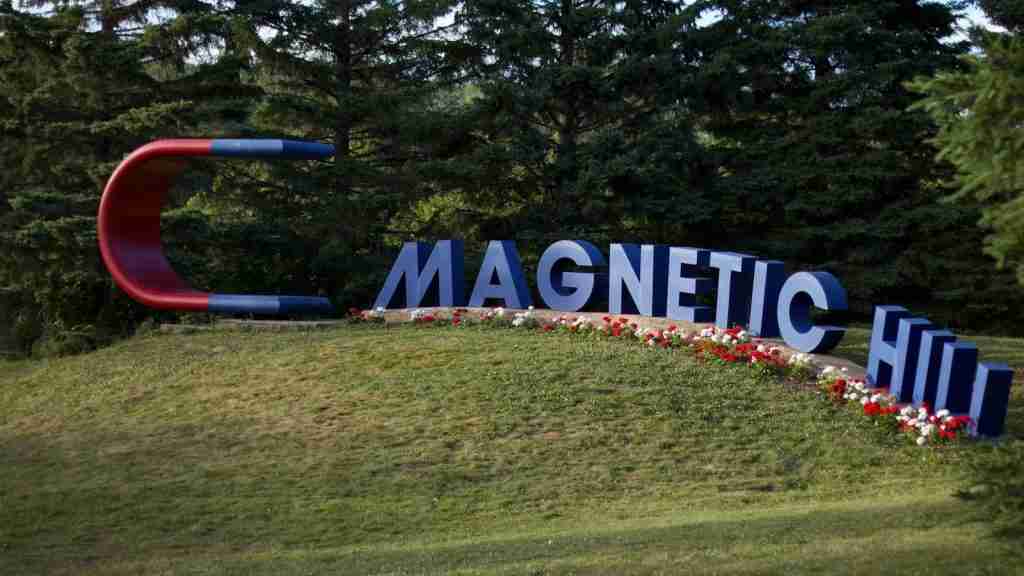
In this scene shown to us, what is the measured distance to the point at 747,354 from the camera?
12961 mm

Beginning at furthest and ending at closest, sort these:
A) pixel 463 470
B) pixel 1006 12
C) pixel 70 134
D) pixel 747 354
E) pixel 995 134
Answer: pixel 1006 12, pixel 70 134, pixel 747 354, pixel 463 470, pixel 995 134

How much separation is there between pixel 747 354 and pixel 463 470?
4414 mm

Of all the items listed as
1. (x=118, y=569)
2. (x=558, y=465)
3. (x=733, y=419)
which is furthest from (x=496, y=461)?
(x=118, y=569)

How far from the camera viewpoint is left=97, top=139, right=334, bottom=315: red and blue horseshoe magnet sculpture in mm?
15672

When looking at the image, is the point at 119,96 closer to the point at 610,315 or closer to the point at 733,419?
the point at 610,315

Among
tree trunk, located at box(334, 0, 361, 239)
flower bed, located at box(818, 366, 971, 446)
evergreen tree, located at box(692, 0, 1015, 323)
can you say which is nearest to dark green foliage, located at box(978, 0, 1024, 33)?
evergreen tree, located at box(692, 0, 1015, 323)

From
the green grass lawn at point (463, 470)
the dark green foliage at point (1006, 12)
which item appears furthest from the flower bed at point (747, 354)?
the dark green foliage at point (1006, 12)

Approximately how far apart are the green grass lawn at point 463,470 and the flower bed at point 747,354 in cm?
25

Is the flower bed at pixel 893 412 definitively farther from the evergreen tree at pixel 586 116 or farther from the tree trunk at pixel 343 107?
the tree trunk at pixel 343 107

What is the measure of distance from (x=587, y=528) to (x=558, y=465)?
1807 mm

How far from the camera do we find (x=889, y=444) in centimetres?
1062

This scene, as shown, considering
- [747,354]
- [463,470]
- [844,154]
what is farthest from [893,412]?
[844,154]

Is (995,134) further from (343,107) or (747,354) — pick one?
(343,107)

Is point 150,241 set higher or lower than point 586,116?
lower
